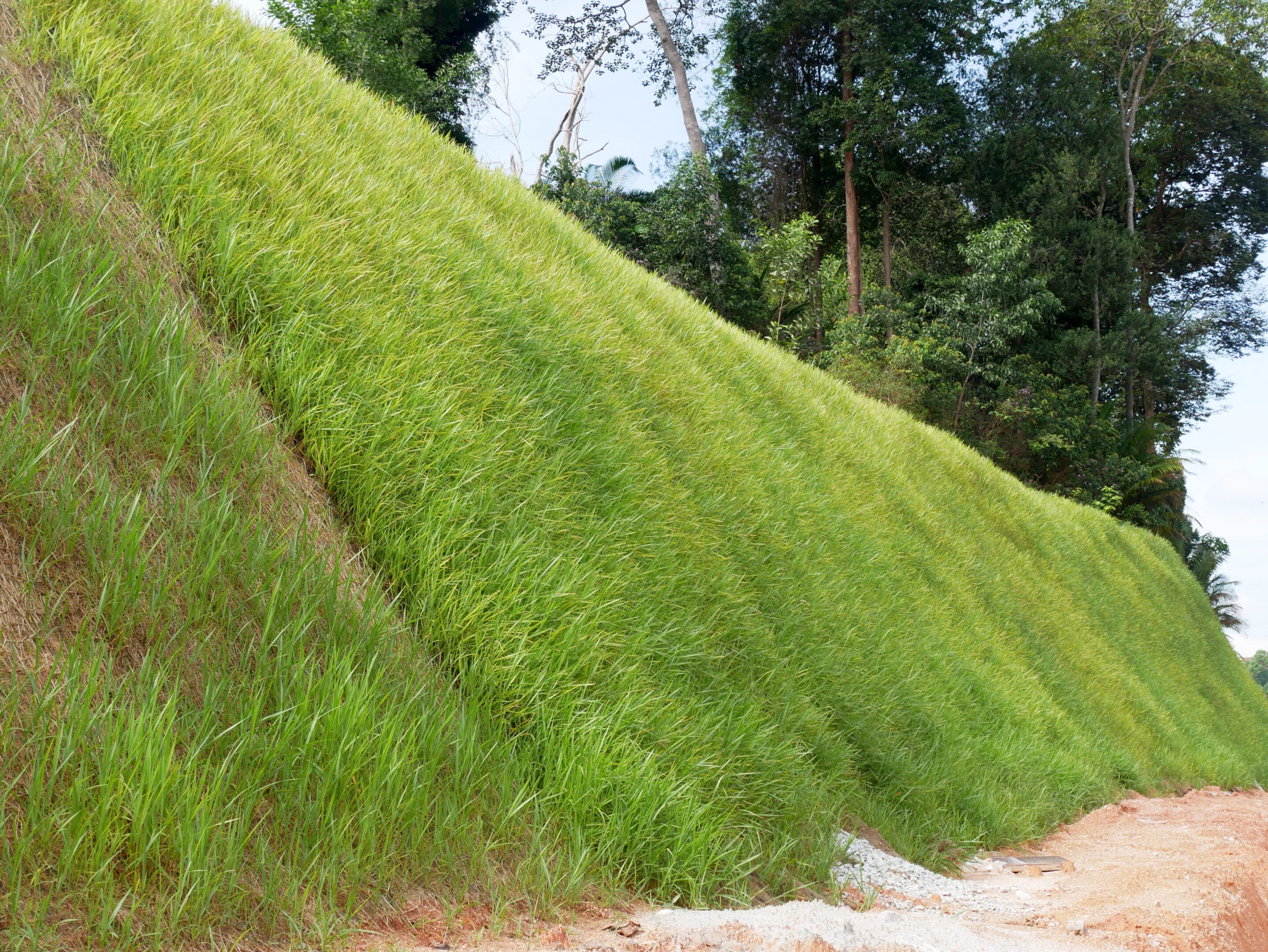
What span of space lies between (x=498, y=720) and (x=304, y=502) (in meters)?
0.99

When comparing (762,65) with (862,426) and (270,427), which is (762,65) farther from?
(270,427)

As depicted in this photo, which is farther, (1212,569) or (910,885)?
(1212,569)

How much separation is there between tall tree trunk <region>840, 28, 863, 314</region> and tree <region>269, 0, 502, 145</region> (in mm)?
11713

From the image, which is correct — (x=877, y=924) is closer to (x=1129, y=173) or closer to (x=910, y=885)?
(x=910, y=885)

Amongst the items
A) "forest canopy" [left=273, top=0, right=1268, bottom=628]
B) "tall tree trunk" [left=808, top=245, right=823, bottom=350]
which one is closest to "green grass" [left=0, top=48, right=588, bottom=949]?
"forest canopy" [left=273, top=0, right=1268, bottom=628]

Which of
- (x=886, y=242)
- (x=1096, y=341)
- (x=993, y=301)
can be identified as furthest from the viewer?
(x=886, y=242)

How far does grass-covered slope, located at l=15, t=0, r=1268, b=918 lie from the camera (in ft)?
9.33

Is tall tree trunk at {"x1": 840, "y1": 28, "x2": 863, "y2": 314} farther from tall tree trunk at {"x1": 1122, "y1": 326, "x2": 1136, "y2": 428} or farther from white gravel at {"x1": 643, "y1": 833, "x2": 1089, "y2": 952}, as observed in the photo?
white gravel at {"x1": 643, "y1": 833, "x2": 1089, "y2": 952}

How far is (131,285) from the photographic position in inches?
109

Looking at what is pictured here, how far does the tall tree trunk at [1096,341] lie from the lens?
2591 cm

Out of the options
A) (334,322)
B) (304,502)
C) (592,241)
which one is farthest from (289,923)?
(592,241)

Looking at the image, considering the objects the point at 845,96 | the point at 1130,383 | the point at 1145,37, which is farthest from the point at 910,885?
the point at 1145,37

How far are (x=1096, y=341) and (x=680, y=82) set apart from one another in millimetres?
15270

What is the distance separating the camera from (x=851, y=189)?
27469 mm
